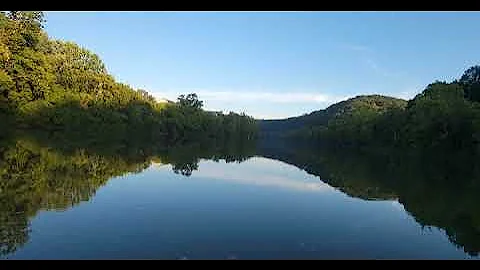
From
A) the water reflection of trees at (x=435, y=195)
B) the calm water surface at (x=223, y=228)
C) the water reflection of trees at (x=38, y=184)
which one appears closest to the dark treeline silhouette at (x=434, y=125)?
the water reflection of trees at (x=435, y=195)

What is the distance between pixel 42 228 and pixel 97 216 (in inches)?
93.5

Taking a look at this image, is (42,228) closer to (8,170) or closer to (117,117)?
(8,170)

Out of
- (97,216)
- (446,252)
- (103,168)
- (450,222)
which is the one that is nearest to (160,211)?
(97,216)

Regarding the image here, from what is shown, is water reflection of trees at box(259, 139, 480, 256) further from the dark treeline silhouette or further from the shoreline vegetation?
the dark treeline silhouette

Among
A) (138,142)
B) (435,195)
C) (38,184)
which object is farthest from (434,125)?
(38,184)

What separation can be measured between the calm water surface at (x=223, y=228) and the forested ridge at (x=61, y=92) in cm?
4036

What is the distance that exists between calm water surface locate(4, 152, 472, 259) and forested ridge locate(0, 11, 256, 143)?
4036 cm

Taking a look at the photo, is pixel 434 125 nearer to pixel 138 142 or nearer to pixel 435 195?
pixel 138 142

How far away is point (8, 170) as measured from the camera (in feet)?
70.4

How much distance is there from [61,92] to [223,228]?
57.2m

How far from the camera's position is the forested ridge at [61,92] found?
185ft

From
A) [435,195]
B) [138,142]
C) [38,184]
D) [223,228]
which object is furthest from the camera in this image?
[138,142]

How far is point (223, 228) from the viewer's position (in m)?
13.4

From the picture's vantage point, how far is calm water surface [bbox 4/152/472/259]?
1062 centimetres
